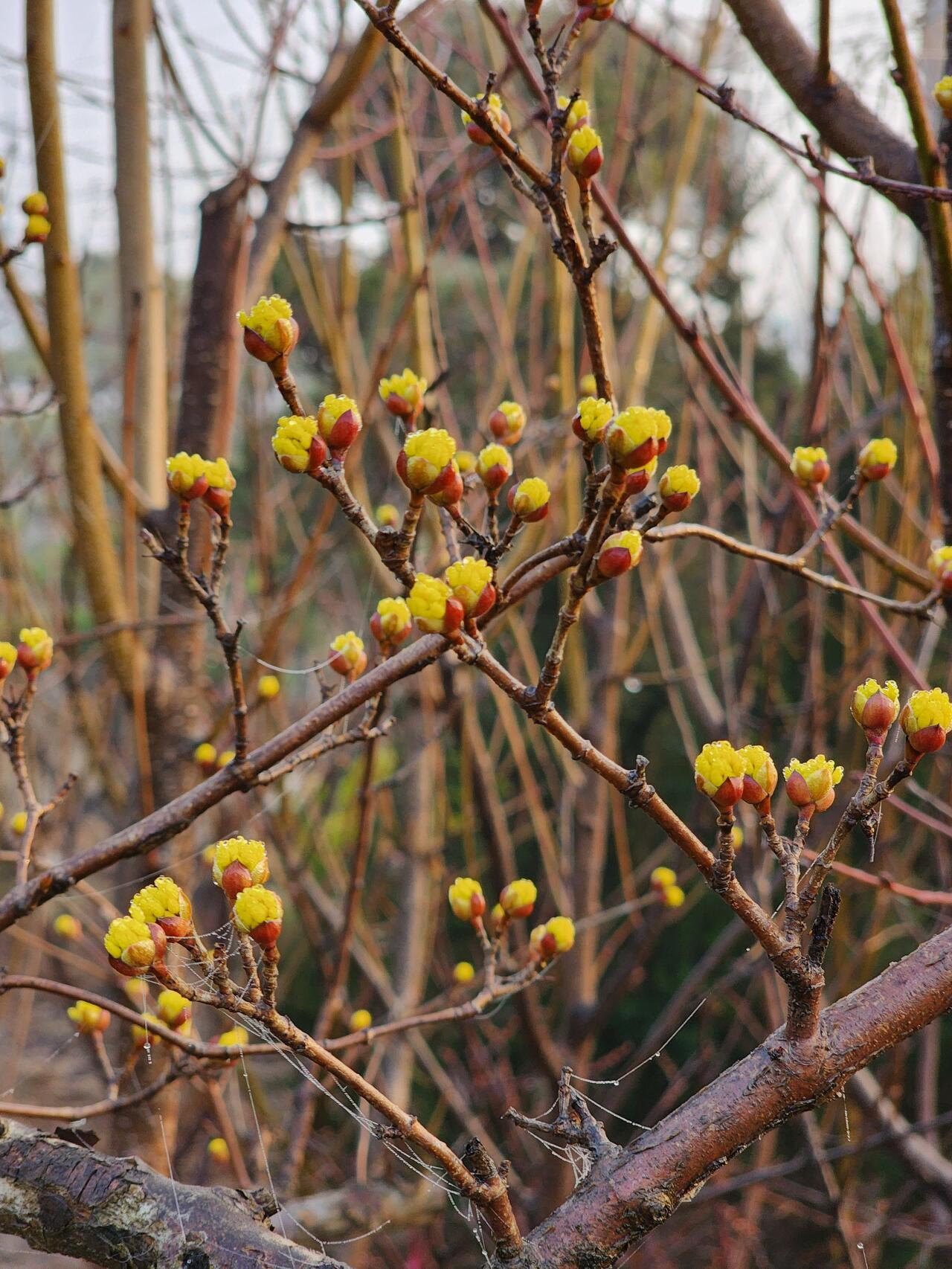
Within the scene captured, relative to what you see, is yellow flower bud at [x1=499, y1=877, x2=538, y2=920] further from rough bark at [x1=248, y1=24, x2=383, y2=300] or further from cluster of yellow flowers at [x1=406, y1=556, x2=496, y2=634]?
rough bark at [x1=248, y1=24, x2=383, y2=300]

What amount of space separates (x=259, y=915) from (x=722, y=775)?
0.29 meters

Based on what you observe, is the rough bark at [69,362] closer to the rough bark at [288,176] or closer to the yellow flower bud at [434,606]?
the rough bark at [288,176]

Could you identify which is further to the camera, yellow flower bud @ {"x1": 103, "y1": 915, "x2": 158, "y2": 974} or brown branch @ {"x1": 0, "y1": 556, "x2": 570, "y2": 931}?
brown branch @ {"x1": 0, "y1": 556, "x2": 570, "y2": 931}

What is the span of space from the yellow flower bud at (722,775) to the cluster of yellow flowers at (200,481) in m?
0.39

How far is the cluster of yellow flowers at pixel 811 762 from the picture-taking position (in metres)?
0.60

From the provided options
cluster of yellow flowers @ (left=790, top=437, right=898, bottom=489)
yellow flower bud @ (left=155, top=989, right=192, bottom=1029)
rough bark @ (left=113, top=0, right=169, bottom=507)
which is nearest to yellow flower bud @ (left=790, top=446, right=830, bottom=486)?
cluster of yellow flowers @ (left=790, top=437, right=898, bottom=489)

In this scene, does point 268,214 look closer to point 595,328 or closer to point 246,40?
point 246,40

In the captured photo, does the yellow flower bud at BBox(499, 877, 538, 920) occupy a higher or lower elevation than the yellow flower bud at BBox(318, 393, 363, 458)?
lower

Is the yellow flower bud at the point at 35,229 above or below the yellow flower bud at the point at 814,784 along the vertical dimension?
above

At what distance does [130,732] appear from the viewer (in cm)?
180

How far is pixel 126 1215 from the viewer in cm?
72

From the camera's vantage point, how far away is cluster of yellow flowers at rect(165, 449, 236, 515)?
2.42 ft

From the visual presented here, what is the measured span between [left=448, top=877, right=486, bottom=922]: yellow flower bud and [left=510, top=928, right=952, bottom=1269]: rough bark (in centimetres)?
34

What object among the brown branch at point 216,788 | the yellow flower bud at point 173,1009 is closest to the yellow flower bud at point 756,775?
the brown branch at point 216,788
